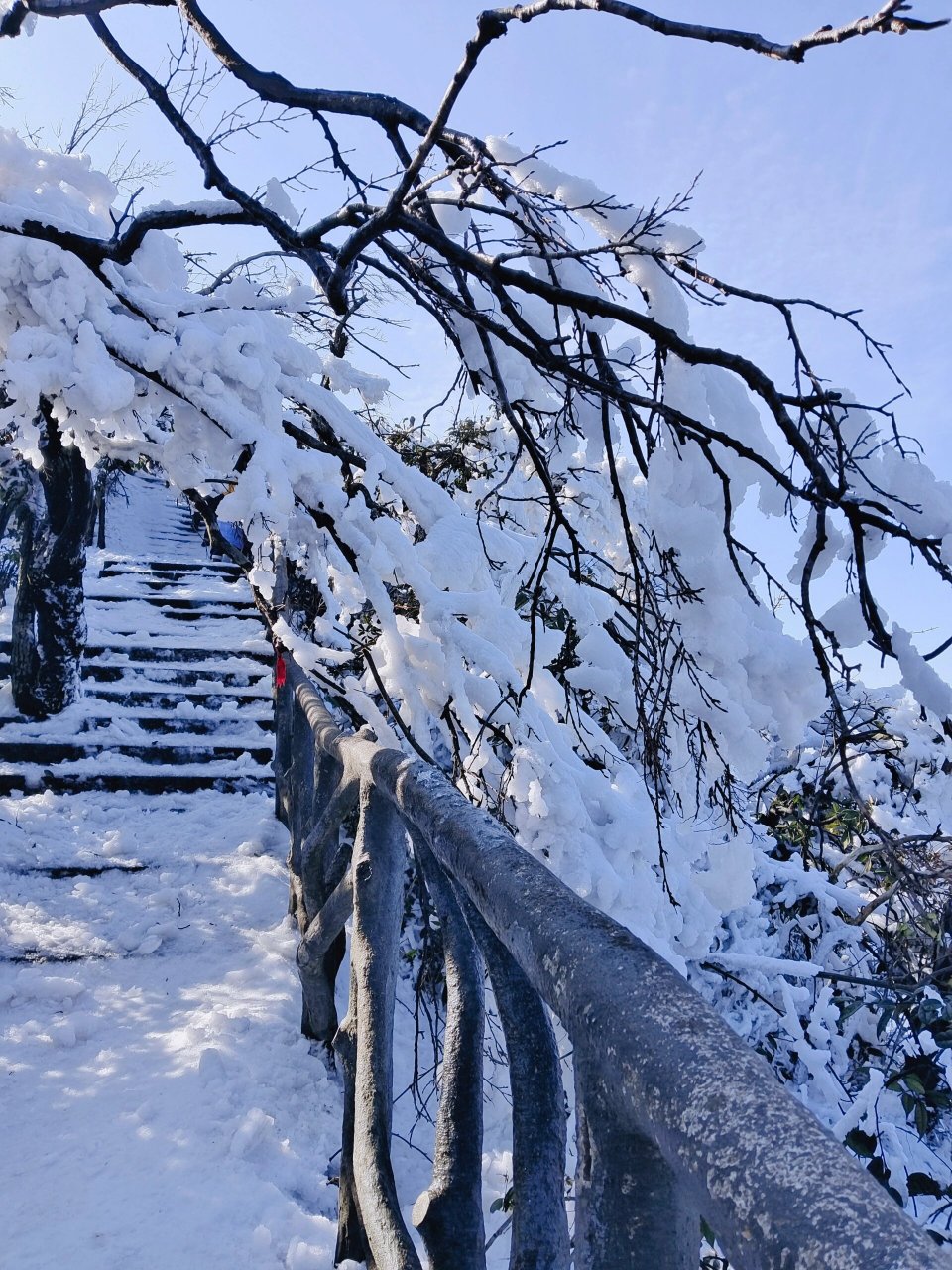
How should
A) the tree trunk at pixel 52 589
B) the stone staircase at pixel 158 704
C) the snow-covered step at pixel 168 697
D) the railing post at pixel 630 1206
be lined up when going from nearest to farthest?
the railing post at pixel 630 1206
the stone staircase at pixel 158 704
the tree trunk at pixel 52 589
the snow-covered step at pixel 168 697

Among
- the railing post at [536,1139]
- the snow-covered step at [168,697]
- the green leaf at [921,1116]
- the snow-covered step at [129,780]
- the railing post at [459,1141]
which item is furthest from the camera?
the snow-covered step at [168,697]

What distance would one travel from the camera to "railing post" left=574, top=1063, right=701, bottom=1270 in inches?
29.5

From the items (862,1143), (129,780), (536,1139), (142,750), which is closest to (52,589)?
(142,750)

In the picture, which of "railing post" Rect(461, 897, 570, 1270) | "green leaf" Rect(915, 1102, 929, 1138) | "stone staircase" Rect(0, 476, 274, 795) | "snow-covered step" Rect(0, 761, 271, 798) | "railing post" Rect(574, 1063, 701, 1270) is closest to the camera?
"railing post" Rect(574, 1063, 701, 1270)

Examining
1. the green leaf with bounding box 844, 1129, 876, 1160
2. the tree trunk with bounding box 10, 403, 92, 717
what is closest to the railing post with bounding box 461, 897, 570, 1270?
the green leaf with bounding box 844, 1129, 876, 1160

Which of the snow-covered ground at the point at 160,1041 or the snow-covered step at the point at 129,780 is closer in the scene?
the snow-covered ground at the point at 160,1041

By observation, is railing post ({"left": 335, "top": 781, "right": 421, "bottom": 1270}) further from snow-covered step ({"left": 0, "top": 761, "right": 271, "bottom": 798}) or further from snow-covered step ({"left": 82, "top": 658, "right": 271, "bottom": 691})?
snow-covered step ({"left": 82, "top": 658, "right": 271, "bottom": 691})

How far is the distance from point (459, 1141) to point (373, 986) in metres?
0.77

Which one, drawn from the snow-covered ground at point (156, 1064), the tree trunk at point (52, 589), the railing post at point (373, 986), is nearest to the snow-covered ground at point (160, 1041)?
the snow-covered ground at point (156, 1064)

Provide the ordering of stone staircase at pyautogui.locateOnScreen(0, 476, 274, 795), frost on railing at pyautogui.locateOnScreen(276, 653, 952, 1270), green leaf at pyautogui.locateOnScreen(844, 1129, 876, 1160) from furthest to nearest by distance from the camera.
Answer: stone staircase at pyautogui.locateOnScreen(0, 476, 274, 795)
green leaf at pyautogui.locateOnScreen(844, 1129, 876, 1160)
frost on railing at pyautogui.locateOnScreen(276, 653, 952, 1270)

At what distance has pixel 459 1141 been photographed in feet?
4.80

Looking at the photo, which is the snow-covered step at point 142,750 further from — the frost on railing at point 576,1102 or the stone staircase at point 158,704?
the frost on railing at point 576,1102

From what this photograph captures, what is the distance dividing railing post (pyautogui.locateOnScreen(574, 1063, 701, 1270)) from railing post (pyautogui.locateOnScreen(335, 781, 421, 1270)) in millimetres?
1368

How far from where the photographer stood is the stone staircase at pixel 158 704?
6906 mm
